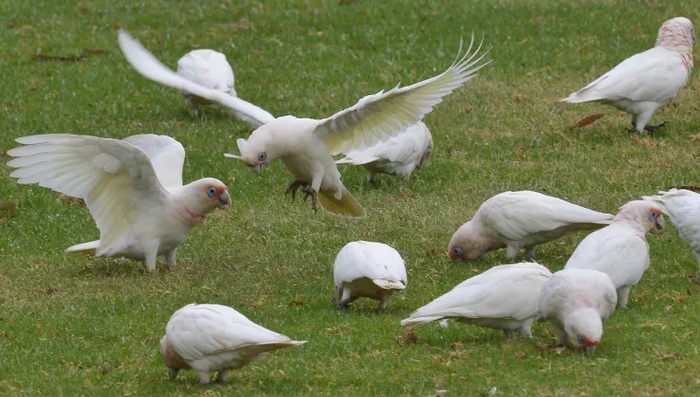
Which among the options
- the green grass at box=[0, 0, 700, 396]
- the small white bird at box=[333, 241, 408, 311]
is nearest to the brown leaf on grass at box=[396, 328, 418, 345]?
Result: the green grass at box=[0, 0, 700, 396]

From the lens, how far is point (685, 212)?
7711mm

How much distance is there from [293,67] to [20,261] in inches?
237

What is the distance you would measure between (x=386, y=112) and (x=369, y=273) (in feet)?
5.91

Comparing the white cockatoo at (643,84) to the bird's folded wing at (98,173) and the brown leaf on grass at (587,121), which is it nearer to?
the brown leaf on grass at (587,121)

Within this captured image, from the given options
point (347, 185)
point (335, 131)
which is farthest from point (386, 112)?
point (347, 185)

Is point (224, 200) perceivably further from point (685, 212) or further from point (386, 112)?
point (685, 212)

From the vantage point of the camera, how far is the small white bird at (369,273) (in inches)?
286

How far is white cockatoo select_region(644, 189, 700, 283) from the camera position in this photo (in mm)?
7656

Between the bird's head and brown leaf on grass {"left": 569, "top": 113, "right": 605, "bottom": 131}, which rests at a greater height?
the bird's head

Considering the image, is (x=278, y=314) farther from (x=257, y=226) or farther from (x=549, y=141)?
(x=549, y=141)

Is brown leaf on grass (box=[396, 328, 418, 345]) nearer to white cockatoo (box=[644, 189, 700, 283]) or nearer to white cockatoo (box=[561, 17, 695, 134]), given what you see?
white cockatoo (box=[644, 189, 700, 283])

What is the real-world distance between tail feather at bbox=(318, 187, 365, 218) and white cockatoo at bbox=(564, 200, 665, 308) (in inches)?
92.4

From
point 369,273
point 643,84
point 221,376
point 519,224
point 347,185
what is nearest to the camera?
point 221,376

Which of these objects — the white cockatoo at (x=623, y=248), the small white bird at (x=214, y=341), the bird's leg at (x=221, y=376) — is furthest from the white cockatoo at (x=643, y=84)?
the small white bird at (x=214, y=341)
